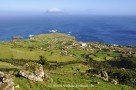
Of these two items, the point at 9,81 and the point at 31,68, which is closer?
the point at 9,81

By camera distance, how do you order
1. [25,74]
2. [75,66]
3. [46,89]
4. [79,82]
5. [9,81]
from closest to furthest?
[9,81], [46,89], [25,74], [79,82], [75,66]

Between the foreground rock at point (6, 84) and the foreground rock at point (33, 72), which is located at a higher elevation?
the foreground rock at point (6, 84)

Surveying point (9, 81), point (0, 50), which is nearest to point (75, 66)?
point (0, 50)

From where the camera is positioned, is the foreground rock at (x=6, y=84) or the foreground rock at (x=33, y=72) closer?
the foreground rock at (x=6, y=84)

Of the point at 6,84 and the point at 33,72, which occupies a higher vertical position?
the point at 6,84

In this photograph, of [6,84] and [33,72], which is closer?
[6,84]

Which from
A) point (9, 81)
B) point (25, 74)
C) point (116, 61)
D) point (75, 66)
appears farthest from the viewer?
point (116, 61)

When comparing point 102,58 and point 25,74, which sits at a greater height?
point 25,74

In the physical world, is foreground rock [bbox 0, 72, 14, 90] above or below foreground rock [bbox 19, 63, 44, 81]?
above

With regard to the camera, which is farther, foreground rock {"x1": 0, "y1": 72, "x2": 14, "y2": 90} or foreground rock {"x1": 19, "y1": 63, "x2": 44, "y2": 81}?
foreground rock {"x1": 19, "y1": 63, "x2": 44, "y2": 81}

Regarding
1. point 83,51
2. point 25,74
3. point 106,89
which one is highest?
point 25,74

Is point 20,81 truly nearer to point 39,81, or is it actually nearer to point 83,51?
point 39,81
